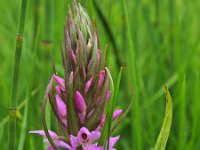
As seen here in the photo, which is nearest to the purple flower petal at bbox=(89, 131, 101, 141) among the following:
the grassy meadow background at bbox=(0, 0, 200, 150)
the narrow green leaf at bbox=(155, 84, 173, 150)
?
the narrow green leaf at bbox=(155, 84, 173, 150)

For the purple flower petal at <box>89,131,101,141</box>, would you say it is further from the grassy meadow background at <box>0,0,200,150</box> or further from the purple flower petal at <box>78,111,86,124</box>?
the grassy meadow background at <box>0,0,200,150</box>

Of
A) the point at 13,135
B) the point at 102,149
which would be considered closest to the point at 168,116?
the point at 102,149

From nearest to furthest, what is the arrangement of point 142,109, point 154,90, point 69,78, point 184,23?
point 69,78 → point 142,109 → point 154,90 → point 184,23

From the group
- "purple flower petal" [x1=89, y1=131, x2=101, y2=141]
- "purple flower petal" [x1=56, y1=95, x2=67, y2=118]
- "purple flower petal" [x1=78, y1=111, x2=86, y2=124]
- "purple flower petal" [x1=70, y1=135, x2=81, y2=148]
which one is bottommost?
"purple flower petal" [x1=70, y1=135, x2=81, y2=148]

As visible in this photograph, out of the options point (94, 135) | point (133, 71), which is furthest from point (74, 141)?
point (133, 71)

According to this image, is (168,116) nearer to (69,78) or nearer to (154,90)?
(69,78)

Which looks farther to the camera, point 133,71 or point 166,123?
point 133,71

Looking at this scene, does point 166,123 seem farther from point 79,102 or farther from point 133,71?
point 133,71

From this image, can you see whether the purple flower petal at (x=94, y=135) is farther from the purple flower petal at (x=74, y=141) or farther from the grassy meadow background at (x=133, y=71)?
the grassy meadow background at (x=133, y=71)

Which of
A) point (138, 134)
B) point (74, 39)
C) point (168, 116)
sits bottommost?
point (138, 134)

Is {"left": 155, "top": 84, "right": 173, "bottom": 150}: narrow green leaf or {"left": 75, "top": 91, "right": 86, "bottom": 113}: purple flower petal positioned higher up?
{"left": 75, "top": 91, "right": 86, "bottom": 113}: purple flower petal

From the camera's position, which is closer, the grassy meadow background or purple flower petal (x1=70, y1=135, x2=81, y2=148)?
purple flower petal (x1=70, y1=135, x2=81, y2=148)
